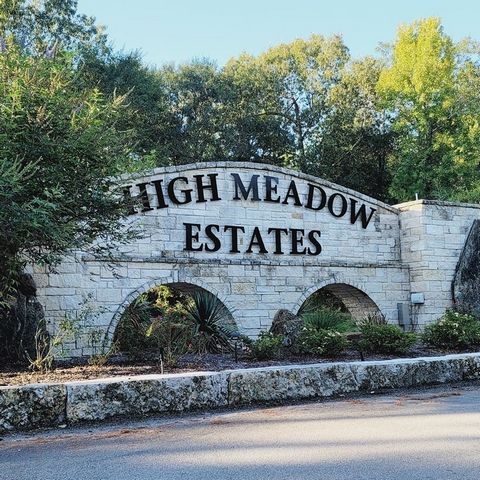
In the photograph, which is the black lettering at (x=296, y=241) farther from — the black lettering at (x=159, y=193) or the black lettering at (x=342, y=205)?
the black lettering at (x=159, y=193)

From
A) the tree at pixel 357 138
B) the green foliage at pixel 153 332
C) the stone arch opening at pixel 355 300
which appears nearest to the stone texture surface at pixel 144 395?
the green foliage at pixel 153 332

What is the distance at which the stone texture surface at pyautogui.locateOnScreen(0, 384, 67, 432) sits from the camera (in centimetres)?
689

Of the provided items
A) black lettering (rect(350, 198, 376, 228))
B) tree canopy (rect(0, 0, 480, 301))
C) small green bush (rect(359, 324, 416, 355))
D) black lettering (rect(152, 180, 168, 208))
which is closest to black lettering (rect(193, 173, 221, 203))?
black lettering (rect(152, 180, 168, 208))

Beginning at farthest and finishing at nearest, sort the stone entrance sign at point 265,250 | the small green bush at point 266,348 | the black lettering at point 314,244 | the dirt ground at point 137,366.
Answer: the black lettering at point 314,244 → the stone entrance sign at point 265,250 → the small green bush at point 266,348 → the dirt ground at point 137,366

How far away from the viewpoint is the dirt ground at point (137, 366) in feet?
27.3

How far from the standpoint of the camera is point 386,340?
449 inches

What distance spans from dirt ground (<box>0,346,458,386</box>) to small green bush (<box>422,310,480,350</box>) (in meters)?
0.63

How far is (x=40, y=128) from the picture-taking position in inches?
333

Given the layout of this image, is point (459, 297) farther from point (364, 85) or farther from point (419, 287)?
point (364, 85)

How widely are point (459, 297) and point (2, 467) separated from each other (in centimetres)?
1433

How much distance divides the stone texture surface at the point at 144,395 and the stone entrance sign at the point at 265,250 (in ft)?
18.2

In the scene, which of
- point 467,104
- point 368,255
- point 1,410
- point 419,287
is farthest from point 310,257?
point 467,104

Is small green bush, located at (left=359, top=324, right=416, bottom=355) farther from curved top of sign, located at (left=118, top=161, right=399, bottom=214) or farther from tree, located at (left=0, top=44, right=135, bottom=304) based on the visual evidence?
curved top of sign, located at (left=118, top=161, right=399, bottom=214)

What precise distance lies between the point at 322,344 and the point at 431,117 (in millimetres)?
22028
